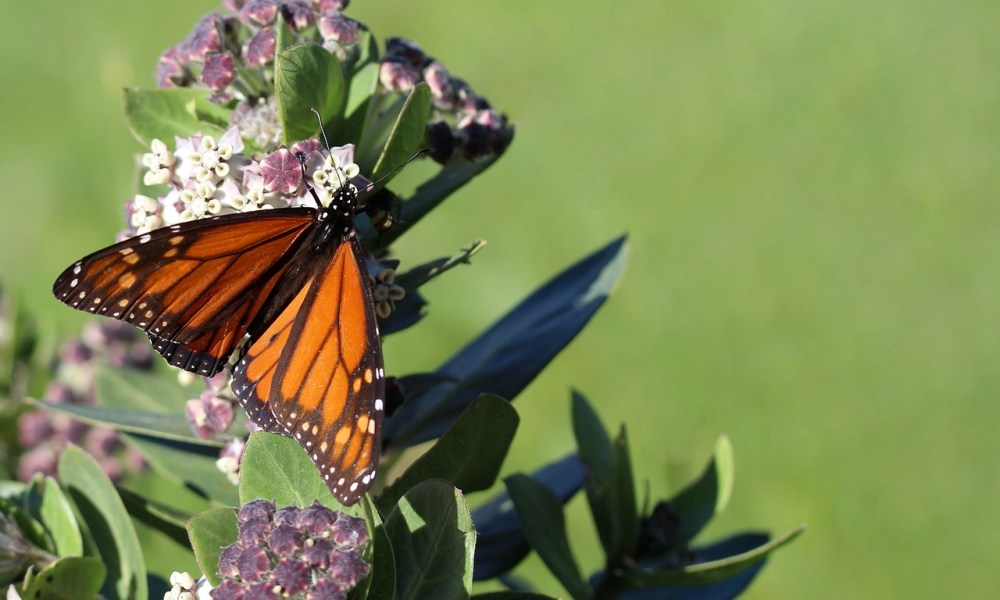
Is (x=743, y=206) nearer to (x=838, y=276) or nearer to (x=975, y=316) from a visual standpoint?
(x=838, y=276)

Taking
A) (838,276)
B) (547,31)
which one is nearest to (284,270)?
(838,276)

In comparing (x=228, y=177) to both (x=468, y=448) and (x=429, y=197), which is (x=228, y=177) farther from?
(x=468, y=448)

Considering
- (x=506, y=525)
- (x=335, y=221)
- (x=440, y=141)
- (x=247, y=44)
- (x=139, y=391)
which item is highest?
(x=247, y=44)

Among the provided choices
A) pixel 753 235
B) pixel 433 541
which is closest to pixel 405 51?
pixel 433 541

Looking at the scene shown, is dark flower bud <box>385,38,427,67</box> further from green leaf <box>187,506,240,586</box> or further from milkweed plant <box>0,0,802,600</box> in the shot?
green leaf <box>187,506,240,586</box>

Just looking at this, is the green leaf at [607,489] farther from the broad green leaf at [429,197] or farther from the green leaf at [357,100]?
the green leaf at [357,100]

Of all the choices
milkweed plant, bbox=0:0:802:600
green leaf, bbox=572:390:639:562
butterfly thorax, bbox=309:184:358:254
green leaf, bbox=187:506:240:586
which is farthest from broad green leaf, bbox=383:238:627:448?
green leaf, bbox=187:506:240:586
